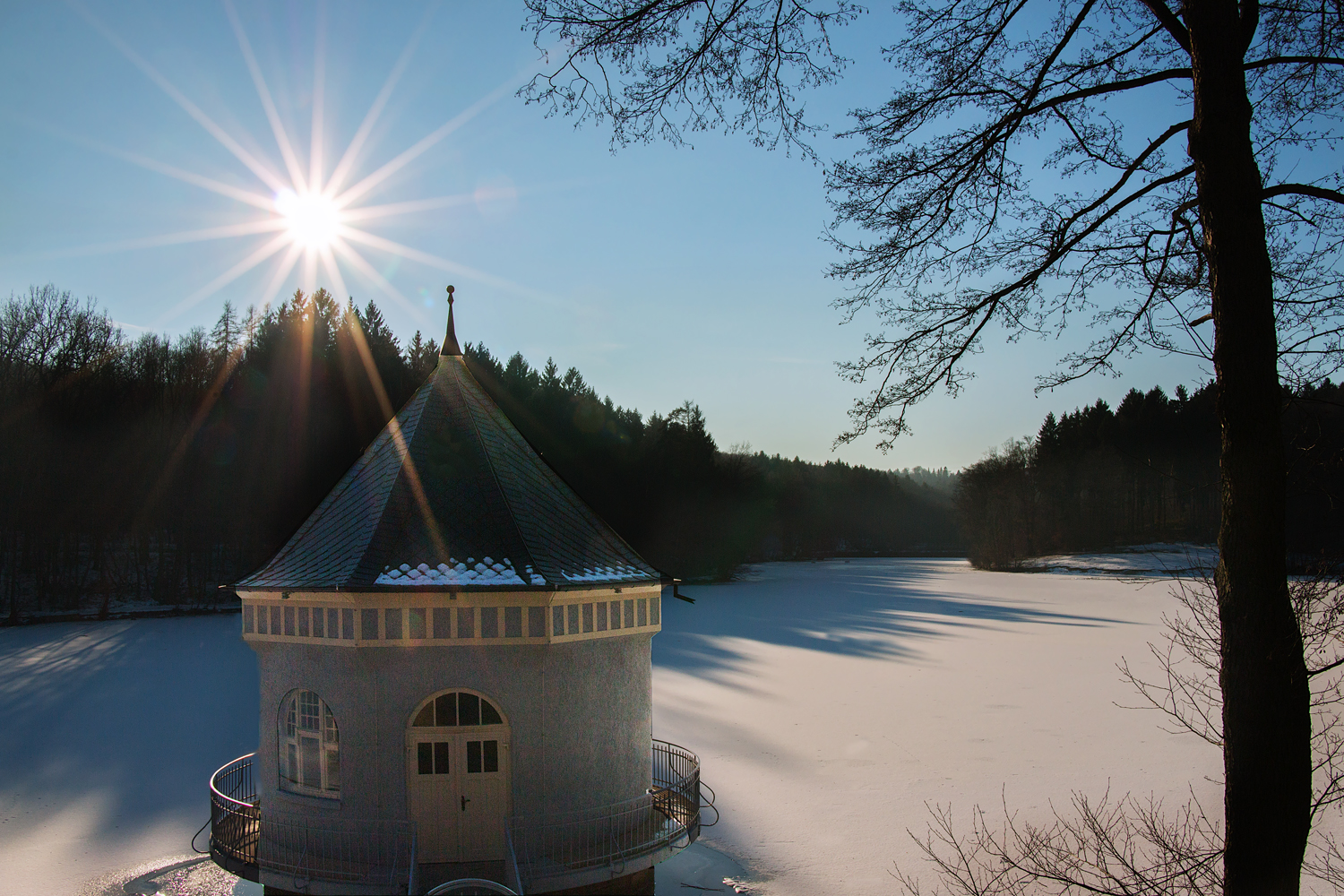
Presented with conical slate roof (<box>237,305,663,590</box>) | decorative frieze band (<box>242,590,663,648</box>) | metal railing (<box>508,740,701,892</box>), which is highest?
conical slate roof (<box>237,305,663,590</box>)

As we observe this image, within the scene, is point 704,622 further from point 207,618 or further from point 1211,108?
point 1211,108

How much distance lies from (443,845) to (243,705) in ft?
49.0

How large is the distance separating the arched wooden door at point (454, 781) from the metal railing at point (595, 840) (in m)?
0.34

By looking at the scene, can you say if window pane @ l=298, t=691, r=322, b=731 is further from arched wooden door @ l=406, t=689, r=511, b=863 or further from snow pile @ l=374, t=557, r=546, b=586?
snow pile @ l=374, t=557, r=546, b=586

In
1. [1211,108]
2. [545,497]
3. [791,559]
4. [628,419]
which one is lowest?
[791,559]

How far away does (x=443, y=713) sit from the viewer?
27.5 feet

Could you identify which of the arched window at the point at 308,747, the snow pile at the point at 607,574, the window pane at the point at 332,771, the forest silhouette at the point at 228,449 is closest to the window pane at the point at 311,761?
the arched window at the point at 308,747

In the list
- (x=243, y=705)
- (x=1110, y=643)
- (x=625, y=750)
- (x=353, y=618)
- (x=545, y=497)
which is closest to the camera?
(x=353, y=618)

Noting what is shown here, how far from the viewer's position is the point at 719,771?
15508mm

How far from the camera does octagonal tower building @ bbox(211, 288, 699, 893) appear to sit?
8.20 m

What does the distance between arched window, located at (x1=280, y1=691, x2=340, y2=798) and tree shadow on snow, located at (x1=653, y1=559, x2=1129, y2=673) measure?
1703cm

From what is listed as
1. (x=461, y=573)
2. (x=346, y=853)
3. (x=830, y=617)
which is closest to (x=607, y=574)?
(x=461, y=573)

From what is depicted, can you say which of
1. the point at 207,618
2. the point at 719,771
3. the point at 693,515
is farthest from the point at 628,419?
the point at 719,771

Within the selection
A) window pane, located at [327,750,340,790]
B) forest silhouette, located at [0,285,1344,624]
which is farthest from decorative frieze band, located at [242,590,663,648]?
forest silhouette, located at [0,285,1344,624]
